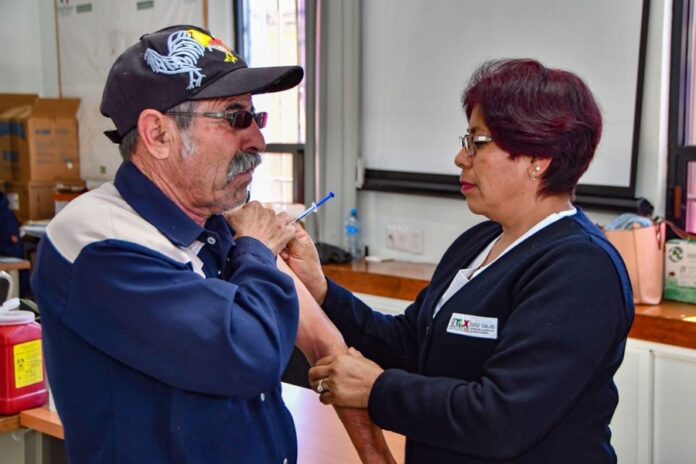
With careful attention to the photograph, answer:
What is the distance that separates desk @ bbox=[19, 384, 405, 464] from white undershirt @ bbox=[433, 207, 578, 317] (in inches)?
18.0

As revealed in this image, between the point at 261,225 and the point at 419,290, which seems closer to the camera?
the point at 261,225

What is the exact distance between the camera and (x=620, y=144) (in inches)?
131

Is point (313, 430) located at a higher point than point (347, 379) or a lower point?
lower

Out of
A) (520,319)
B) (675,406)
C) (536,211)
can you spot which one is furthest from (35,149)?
(520,319)

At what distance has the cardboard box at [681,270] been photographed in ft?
10.2

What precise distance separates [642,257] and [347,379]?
1.92 meters

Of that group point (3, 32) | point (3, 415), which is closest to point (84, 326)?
point (3, 415)

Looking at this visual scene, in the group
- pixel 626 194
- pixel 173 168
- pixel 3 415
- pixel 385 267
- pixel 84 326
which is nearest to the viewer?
pixel 84 326

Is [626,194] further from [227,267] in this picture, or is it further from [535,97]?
[227,267]

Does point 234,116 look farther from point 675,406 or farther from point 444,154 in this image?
point 444,154

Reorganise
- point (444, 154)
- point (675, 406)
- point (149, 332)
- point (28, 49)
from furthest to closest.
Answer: point (28, 49), point (444, 154), point (675, 406), point (149, 332)

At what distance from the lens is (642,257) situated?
3.06 metres

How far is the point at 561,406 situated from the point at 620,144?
222 centimetres

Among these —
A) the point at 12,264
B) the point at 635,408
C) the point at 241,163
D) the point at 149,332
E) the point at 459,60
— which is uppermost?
the point at 459,60
